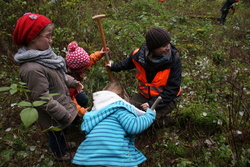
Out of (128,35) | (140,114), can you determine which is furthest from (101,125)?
(128,35)

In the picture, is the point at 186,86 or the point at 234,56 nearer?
the point at 186,86

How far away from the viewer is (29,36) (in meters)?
2.09

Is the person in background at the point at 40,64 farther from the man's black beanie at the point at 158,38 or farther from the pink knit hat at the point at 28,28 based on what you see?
the man's black beanie at the point at 158,38

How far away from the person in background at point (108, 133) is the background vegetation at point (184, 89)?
2.37ft

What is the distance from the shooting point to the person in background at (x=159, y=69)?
8.86ft

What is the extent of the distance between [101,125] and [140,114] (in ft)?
1.79

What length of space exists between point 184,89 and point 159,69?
1.55 metres

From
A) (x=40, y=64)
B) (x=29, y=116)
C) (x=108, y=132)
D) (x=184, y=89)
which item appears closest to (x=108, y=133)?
(x=108, y=132)

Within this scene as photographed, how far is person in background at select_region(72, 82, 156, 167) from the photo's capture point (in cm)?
179

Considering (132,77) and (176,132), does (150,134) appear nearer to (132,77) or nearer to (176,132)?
(176,132)

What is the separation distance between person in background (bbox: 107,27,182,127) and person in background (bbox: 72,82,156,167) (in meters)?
0.94

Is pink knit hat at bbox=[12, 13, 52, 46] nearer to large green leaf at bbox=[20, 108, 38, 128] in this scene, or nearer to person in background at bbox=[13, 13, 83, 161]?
person in background at bbox=[13, 13, 83, 161]

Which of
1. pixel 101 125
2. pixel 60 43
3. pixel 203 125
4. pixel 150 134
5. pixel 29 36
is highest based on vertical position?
pixel 29 36

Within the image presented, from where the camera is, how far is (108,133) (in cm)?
180
